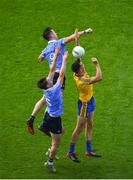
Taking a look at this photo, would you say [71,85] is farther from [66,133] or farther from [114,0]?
[114,0]

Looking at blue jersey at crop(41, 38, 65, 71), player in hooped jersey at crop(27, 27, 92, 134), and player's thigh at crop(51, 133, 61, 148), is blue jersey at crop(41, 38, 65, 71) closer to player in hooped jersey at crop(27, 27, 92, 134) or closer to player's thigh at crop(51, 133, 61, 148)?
player in hooped jersey at crop(27, 27, 92, 134)

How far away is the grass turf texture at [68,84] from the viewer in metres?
13.8

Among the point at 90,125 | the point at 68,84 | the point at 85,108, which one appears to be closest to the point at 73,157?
the point at 90,125

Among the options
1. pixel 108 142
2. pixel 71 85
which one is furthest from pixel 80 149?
pixel 71 85

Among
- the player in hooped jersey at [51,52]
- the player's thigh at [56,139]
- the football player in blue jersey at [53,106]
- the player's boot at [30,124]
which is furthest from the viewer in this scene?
the player in hooped jersey at [51,52]

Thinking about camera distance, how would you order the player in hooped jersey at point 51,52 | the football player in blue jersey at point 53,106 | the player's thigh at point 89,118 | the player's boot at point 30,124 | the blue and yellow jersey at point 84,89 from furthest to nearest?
the player in hooped jersey at point 51,52 → the player's boot at point 30,124 → the player's thigh at point 89,118 → the blue and yellow jersey at point 84,89 → the football player in blue jersey at point 53,106

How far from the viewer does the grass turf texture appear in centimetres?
1376

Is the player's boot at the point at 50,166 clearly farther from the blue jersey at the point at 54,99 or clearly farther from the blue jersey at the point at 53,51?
the blue jersey at the point at 53,51

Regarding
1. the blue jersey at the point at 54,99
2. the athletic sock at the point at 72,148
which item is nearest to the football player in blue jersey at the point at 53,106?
the blue jersey at the point at 54,99

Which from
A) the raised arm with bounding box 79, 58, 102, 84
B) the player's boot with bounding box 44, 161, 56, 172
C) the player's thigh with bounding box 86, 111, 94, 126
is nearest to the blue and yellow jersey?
the raised arm with bounding box 79, 58, 102, 84

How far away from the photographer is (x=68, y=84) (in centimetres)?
1678

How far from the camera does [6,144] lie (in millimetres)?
14414

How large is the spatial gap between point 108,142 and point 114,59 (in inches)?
149

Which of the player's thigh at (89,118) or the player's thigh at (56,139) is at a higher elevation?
the player's thigh at (89,118)
